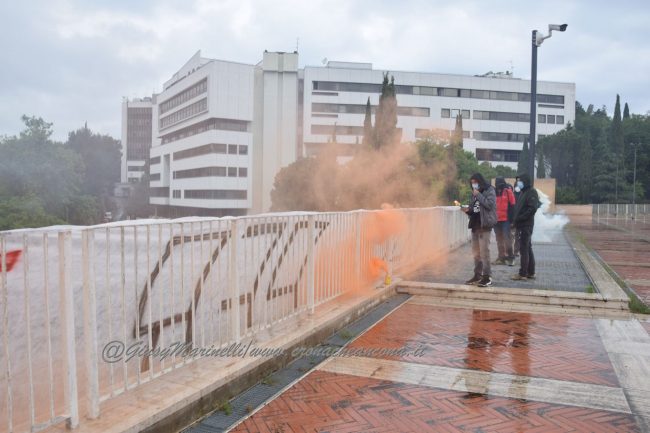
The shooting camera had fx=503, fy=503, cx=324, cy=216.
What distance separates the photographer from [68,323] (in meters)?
2.68

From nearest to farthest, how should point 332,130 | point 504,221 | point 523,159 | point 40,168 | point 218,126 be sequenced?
point 504,221 → point 40,168 → point 218,126 → point 332,130 → point 523,159

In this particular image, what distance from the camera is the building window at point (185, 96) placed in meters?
63.4

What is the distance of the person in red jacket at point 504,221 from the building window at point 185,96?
186 feet

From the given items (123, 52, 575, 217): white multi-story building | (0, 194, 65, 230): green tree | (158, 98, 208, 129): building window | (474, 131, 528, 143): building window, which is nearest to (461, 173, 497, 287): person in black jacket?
(0, 194, 65, 230): green tree

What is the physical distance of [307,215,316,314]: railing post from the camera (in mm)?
5355

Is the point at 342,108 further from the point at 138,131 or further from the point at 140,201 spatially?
the point at 138,131

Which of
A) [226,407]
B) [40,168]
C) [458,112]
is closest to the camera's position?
[226,407]

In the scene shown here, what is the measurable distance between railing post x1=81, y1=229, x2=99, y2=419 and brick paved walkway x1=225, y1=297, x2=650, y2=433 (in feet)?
3.00

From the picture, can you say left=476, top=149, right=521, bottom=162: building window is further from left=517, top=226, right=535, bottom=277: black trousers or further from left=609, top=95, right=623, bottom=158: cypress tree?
left=517, top=226, right=535, bottom=277: black trousers

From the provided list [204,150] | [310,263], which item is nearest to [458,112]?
[204,150]

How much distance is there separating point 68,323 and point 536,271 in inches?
331

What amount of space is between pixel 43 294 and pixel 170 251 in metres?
0.89

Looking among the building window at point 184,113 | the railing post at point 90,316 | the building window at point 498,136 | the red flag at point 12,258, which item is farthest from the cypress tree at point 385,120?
the building window at point 498,136

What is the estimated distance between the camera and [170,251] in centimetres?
351
